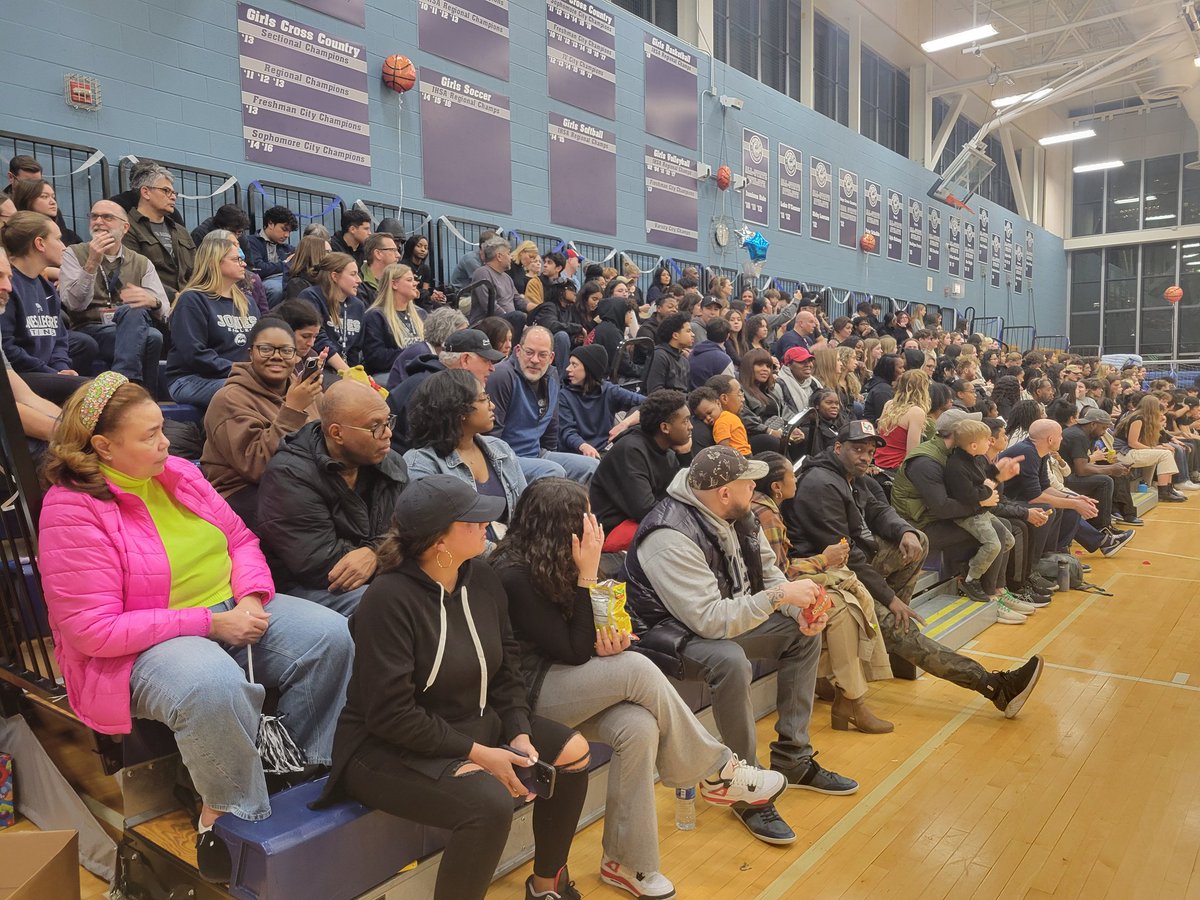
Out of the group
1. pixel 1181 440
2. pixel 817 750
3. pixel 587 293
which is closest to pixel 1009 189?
pixel 1181 440

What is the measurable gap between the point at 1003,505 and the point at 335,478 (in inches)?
185

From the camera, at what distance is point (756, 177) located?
40.5 ft

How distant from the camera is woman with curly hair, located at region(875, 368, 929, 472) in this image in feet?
19.2

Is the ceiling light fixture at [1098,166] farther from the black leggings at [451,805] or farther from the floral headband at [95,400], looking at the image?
the floral headband at [95,400]

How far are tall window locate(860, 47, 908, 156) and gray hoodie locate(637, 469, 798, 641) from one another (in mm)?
15282

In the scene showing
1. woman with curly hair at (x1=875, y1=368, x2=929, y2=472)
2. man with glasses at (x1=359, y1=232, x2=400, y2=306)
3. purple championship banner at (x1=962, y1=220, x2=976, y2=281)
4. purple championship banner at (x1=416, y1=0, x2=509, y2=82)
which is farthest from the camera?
purple championship banner at (x1=962, y1=220, x2=976, y2=281)

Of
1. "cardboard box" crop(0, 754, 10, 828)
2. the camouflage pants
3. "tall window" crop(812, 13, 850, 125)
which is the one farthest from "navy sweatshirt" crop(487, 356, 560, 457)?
"tall window" crop(812, 13, 850, 125)

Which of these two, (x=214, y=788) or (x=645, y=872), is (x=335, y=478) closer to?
(x=214, y=788)

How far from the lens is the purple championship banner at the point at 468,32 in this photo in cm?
754

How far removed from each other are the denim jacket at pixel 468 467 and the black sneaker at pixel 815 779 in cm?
140

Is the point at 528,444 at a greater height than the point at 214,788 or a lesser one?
greater

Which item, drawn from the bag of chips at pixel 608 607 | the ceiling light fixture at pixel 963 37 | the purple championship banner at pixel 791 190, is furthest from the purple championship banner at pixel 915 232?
the bag of chips at pixel 608 607

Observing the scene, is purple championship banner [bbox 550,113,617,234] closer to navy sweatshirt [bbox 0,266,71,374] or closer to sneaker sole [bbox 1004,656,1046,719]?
navy sweatshirt [bbox 0,266,71,374]

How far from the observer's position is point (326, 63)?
6738 mm
